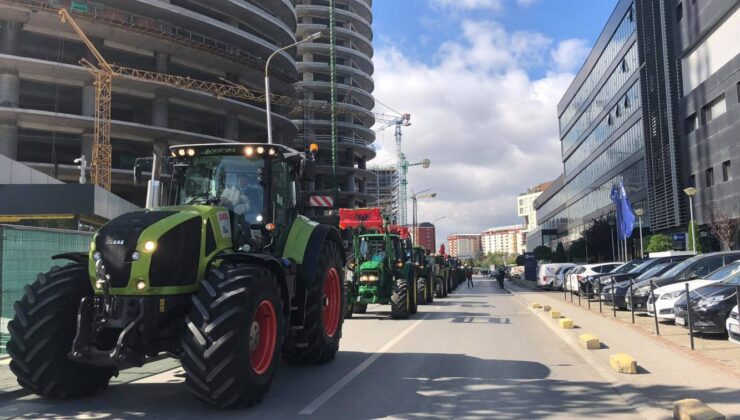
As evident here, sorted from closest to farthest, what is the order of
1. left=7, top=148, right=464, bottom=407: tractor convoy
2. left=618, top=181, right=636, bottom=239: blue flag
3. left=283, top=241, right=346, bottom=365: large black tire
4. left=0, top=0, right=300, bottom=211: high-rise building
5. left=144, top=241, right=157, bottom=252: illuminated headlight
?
left=7, top=148, right=464, bottom=407: tractor convoy → left=144, top=241, right=157, bottom=252: illuminated headlight → left=283, top=241, right=346, bottom=365: large black tire → left=618, top=181, right=636, bottom=239: blue flag → left=0, top=0, right=300, bottom=211: high-rise building

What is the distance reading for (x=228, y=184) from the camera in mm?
7293

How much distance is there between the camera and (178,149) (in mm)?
7367

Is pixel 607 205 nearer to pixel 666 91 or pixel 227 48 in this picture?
pixel 666 91

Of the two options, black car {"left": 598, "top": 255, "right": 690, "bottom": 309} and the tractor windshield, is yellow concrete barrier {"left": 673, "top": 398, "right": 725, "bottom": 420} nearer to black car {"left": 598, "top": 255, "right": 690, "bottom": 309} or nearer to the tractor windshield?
the tractor windshield

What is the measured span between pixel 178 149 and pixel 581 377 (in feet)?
20.4

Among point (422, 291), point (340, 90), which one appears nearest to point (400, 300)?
point (422, 291)

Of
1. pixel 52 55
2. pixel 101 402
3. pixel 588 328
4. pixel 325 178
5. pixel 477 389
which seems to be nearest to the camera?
pixel 101 402

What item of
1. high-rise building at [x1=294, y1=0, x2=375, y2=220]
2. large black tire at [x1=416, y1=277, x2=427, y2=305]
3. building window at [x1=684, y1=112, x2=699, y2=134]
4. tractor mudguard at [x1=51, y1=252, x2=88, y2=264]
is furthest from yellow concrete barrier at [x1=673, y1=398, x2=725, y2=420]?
high-rise building at [x1=294, y1=0, x2=375, y2=220]

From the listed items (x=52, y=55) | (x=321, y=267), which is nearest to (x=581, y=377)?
(x=321, y=267)

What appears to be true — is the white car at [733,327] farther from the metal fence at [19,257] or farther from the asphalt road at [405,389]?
the metal fence at [19,257]

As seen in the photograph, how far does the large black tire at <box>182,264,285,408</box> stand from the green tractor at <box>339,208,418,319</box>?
9506 mm

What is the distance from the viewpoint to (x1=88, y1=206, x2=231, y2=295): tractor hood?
563cm

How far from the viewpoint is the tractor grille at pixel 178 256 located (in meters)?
5.67

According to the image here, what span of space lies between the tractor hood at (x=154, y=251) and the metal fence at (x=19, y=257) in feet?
13.4
